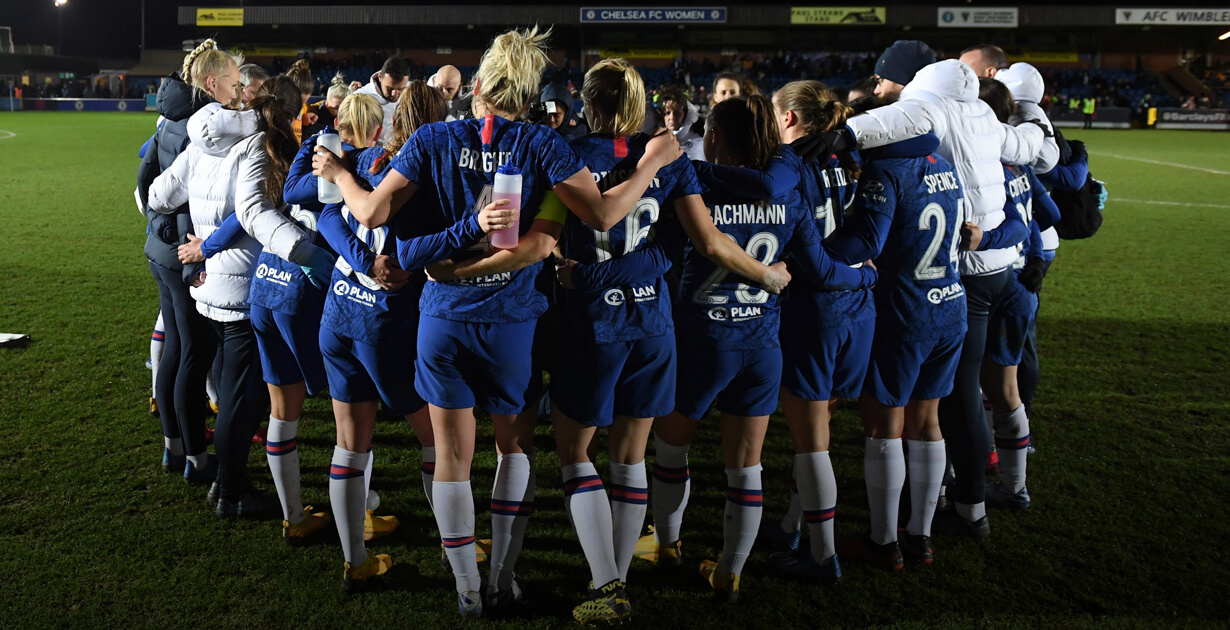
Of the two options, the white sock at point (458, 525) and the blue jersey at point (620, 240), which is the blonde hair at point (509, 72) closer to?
the blue jersey at point (620, 240)

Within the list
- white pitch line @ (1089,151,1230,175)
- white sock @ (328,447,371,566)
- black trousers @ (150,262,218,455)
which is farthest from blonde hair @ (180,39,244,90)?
white pitch line @ (1089,151,1230,175)

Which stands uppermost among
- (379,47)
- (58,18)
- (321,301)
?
(58,18)

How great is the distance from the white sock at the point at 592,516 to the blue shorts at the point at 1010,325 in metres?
1.98

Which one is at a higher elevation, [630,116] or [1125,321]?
[630,116]

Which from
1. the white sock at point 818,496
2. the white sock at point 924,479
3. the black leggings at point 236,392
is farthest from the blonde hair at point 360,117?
the white sock at point 924,479

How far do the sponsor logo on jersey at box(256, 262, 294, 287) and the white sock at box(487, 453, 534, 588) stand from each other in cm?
110

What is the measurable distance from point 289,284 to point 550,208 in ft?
3.96

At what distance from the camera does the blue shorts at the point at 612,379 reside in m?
2.93

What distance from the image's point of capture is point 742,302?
10.1 ft

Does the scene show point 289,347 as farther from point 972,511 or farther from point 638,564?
point 972,511

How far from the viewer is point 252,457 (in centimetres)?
462

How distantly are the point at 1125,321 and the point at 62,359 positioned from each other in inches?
329

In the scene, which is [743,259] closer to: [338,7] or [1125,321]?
[1125,321]

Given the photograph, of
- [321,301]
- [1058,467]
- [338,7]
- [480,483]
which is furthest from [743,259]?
[338,7]
